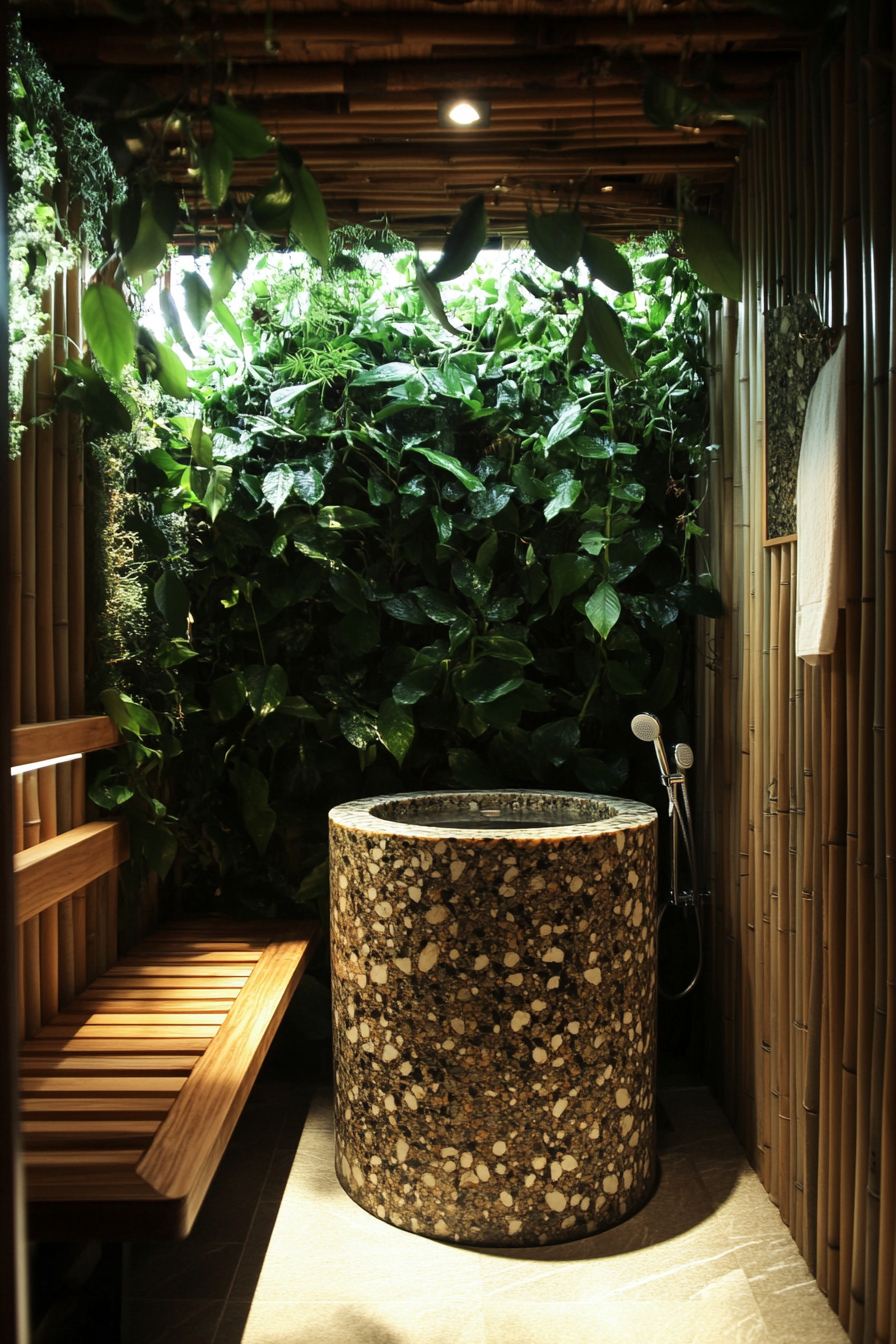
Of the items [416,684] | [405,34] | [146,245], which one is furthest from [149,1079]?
[405,34]

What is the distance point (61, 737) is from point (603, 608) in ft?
4.39

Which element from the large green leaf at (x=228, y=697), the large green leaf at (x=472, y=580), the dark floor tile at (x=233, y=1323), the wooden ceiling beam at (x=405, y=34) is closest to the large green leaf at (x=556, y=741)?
the large green leaf at (x=472, y=580)

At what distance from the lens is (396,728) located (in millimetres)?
2580

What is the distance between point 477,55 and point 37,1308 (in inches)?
97.0

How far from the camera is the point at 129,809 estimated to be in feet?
7.88

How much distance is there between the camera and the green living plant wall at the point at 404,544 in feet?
8.46

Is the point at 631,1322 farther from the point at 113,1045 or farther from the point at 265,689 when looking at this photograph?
the point at 265,689

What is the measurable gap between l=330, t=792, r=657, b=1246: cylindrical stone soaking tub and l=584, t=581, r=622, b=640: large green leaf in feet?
2.06

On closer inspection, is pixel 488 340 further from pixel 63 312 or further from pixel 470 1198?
pixel 470 1198

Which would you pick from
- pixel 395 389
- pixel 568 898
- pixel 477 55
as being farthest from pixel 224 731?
pixel 477 55

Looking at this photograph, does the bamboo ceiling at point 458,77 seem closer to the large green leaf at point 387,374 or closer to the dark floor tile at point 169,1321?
the large green leaf at point 387,374

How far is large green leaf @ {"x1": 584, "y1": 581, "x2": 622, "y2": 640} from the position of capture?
2.48 m

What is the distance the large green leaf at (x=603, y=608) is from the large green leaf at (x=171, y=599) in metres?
1.02


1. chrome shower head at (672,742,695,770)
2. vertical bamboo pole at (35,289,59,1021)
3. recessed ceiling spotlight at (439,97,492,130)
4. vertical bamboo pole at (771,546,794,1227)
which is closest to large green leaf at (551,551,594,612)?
chrome shower head at (672,742,695,770)
